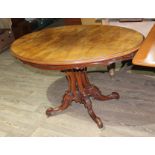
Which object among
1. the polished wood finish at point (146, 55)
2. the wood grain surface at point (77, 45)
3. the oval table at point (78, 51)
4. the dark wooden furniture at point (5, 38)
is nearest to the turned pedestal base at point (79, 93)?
the oval table at point (78, 51)

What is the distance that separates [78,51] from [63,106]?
707 millimetres

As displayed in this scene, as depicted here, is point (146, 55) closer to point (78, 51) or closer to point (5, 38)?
point (78, 51)

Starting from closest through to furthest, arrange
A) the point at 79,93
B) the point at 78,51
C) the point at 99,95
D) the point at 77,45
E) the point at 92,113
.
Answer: the point at 78,51 → the point at 77,45 → the point at 92,113 → the point at 79,93 → the point at 99,95

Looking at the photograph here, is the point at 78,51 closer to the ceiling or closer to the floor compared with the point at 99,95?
closer to the ceiling

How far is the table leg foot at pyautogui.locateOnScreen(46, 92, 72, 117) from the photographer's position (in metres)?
2.27

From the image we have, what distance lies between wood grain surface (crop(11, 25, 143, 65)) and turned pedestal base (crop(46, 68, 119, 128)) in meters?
0.29

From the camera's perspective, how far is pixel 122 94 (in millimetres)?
2506

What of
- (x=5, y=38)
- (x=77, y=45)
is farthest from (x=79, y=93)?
(x=5, y=38)

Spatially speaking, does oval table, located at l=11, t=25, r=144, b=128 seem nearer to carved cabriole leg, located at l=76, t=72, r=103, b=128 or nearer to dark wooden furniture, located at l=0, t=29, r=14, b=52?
carved cabriole leg, located at l=76, t=72, r=103, b=128

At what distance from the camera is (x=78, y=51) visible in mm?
1776

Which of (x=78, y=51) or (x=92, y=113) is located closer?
(x=78, y=51)
